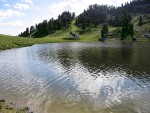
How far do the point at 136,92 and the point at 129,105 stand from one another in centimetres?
648

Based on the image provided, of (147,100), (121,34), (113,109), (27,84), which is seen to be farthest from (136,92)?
(121,34)

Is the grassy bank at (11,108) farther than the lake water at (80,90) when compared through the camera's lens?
No

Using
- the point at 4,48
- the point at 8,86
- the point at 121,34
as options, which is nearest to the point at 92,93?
the point at 8,86

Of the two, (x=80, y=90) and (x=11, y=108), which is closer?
(x=11, y=108)

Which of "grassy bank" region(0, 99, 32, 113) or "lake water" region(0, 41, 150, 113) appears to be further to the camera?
"lake water" region(0, 41, 150, 113)

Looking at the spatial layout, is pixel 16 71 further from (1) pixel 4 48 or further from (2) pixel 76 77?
(1) pixel 4 48

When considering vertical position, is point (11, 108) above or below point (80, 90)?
above

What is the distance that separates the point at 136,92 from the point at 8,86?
75.1ft

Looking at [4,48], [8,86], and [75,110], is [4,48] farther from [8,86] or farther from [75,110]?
[75,110]

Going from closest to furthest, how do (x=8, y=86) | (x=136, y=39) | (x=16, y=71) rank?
(x=8, y=86)
(x=16, y=71)
(x=136, y=39)

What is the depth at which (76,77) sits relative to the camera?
152ft

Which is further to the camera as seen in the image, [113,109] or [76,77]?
[76,77]

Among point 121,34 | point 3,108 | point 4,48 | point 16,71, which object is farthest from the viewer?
point 121,34

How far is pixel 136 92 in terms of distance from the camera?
3562 cm
